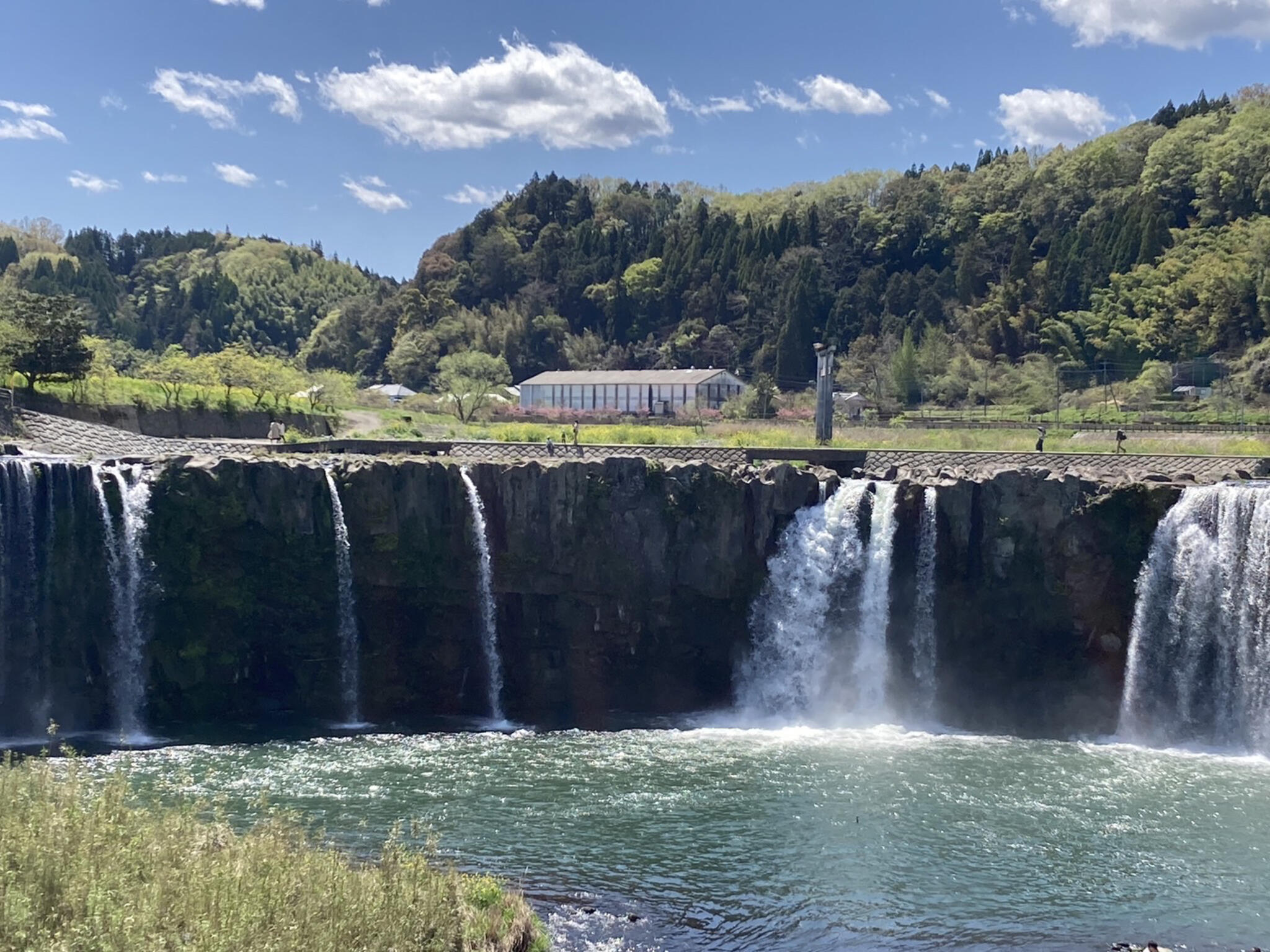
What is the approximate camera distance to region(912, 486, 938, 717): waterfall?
38.6 m

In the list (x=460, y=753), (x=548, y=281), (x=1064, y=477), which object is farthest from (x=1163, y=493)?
(x=548, y=281)

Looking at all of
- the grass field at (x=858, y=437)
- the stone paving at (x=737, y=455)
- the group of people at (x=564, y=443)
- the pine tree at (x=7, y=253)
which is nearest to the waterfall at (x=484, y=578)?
the stone paving at (x=737, y=455)

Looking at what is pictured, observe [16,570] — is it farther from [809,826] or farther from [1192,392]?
[1192,392]

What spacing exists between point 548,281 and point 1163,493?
111985mm

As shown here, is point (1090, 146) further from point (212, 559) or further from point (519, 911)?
point (519, 911)

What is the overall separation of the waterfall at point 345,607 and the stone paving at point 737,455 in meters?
4.13

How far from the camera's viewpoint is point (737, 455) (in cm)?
4650

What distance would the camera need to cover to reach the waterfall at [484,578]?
4003cm

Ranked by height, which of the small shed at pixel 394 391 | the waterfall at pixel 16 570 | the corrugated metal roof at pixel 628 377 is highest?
the corrugated metal roof at pixel 628 377

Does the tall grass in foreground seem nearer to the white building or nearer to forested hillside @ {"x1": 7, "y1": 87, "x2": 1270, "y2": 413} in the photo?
forested hillside @ {"x1": 7, "y1": 87, "x2": 1270, "y2": 413}

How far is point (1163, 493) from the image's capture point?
3656 centimetres

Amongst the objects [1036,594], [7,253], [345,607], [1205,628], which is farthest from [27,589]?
[7,253]

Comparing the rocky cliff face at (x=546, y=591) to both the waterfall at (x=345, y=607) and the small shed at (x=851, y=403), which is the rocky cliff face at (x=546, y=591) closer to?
the waterfall at (x=345, y=607)

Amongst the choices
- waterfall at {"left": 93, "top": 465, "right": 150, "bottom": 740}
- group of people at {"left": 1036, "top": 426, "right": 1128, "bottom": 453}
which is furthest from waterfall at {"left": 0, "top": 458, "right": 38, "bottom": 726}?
group of people at {"left": 1036, "top": 426, "right": 1128, "bottom": 453}
